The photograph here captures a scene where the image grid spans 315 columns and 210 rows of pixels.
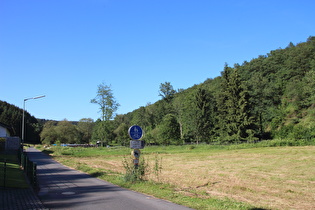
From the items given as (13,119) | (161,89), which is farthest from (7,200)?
(13,119)

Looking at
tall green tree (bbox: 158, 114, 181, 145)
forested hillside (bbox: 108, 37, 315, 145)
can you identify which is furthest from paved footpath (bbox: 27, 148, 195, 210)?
tall green tree (bbox: 158, 114, 181, 145)

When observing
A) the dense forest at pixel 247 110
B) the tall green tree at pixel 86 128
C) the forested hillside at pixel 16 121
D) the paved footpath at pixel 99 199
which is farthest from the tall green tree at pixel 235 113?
the forested hillside at pixel 16 121

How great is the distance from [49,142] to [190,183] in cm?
8650

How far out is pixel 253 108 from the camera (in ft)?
254

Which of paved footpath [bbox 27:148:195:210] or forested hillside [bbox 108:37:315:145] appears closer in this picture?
paved footpath [bbox 27:148:195:210]

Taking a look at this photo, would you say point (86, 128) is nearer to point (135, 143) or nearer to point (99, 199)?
point (135, 143)

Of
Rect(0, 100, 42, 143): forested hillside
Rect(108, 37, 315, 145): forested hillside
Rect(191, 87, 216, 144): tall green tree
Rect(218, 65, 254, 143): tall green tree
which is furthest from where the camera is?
Rect(0, 100, 42, 143): forested hillside

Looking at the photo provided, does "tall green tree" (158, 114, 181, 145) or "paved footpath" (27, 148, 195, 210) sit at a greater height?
"tall green tree" (158, 114, 181, 145)

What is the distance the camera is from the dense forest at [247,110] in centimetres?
6216

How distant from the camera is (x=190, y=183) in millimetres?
14008

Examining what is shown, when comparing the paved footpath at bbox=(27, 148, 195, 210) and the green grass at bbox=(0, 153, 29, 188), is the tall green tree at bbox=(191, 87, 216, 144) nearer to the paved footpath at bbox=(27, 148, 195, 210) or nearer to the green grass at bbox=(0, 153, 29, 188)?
the green grass at bbox=(0, 153, 29, 188)

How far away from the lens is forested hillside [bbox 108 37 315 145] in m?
61.9

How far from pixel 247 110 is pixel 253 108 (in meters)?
16.7

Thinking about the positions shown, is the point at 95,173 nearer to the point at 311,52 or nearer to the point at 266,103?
the point at 266,103
